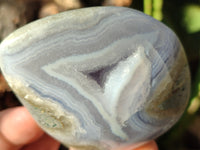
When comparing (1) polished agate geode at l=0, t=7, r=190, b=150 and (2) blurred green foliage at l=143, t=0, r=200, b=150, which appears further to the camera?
(2) blurred green foliage at l=143, t=0, r=200, b=150

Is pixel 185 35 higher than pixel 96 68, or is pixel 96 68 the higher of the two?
pixel 96 68

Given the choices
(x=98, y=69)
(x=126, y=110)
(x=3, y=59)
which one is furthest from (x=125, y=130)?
(x=3, y=59)

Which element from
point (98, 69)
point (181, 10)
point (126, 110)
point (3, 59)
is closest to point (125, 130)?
point (126, 110)

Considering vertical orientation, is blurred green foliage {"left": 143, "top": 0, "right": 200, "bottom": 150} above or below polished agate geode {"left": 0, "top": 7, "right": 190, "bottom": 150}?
below

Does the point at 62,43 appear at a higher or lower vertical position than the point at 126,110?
higher

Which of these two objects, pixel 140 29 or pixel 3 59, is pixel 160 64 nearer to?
pixel 140 29

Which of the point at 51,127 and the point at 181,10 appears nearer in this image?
the point at 51,127

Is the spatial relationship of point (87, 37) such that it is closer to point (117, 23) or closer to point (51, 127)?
point (117, 23)

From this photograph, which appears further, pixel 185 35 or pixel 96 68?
pixel 185 35
